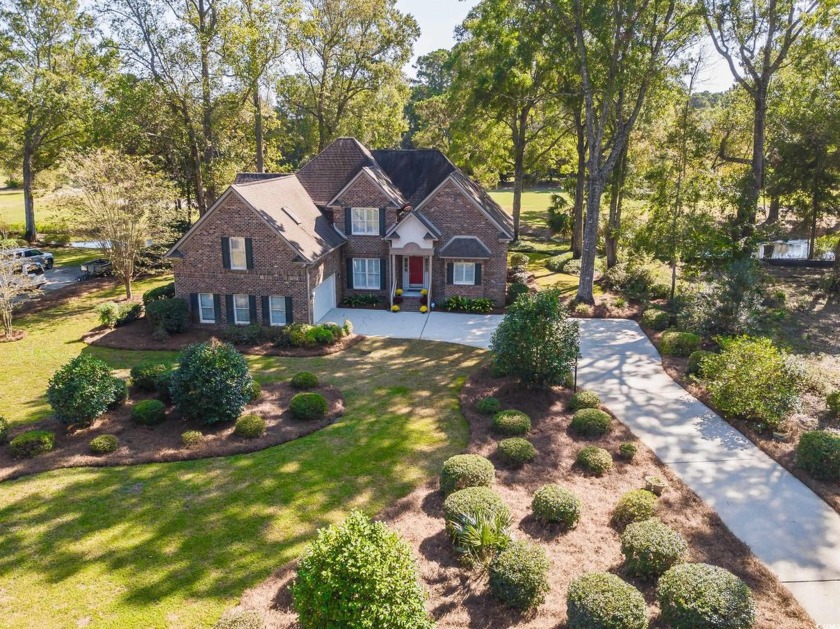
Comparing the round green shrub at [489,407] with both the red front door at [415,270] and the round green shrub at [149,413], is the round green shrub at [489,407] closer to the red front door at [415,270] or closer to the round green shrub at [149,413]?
the round green shrub at [149,413]

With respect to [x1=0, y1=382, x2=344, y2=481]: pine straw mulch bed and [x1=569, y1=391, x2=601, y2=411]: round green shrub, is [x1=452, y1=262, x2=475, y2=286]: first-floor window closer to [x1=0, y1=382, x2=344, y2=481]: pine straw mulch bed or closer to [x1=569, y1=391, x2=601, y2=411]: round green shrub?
[x1=569, y1=391, x2=601, y2=411]: round green shrub

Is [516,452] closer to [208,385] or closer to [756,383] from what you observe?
[756,383]

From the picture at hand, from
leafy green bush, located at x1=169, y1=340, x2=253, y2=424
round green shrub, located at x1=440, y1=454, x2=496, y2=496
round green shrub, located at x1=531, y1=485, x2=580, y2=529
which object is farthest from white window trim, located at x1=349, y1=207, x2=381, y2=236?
round green shrub, located at x1=531, y1=485, x2=580, y2=529

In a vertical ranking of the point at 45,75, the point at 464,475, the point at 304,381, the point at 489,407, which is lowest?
the point at 464,475

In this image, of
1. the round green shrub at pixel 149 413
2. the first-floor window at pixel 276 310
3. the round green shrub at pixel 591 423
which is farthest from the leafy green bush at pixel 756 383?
the first-floor window at pixel 276 310

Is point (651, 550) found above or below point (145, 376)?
below

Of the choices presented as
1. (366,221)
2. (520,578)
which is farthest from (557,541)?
(366,221)
